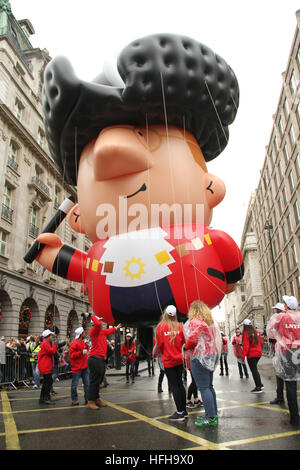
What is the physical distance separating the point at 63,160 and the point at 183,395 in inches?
183

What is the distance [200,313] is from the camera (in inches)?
187

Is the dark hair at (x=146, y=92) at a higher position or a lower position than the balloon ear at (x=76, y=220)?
higher

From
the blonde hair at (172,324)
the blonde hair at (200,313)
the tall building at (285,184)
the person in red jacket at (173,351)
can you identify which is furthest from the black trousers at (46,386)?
the tall building at (285,184)

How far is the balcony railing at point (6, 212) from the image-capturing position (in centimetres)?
1997

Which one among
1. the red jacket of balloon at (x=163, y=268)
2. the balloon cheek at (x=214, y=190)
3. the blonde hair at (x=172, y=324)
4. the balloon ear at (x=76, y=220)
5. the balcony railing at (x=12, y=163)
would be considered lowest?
the blonde hair at (x=172, y=324)

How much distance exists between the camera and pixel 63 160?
668 centimetres

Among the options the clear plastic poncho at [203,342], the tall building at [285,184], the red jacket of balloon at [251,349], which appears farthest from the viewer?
the tall building at [285,184]

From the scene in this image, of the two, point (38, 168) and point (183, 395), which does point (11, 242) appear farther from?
point (183, 395)

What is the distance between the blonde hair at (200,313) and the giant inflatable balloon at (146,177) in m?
0.44

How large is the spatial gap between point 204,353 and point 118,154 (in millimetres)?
3180

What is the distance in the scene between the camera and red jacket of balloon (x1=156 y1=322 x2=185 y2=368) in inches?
193

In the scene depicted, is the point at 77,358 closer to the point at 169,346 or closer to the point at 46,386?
the point at 46,386

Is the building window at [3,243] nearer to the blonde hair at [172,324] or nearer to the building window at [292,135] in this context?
the blonde hair at [172,324]
